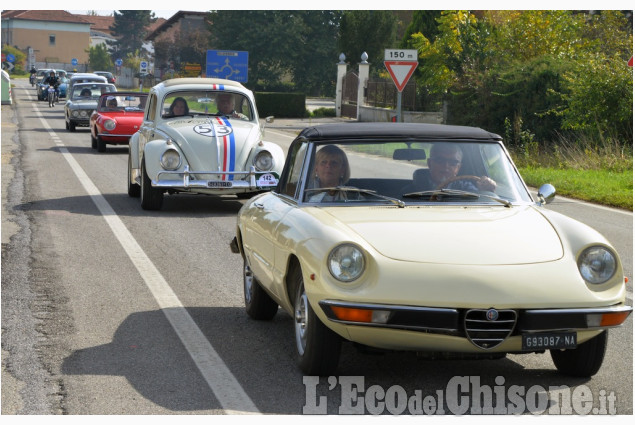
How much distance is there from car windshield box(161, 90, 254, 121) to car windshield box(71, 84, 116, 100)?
19.4m

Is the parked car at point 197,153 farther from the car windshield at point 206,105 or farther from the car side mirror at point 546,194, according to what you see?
the car side mirror at point 546,194

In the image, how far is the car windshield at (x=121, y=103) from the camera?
2700 centimetres

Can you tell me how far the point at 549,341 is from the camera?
→ 214 inches

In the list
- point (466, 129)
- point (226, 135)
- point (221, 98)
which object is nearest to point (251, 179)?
point (226, 135)

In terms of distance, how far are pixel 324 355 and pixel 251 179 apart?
8891 millimetres

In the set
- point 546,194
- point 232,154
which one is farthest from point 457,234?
point 232,154

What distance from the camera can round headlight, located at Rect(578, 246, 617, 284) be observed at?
5.67m

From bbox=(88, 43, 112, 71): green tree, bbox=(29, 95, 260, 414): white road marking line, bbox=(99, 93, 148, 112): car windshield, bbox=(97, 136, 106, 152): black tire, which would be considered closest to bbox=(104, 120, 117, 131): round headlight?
bbox=(97, 136, 106, 152): black tire

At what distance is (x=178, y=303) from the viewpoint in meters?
8.10

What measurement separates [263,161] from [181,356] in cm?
839

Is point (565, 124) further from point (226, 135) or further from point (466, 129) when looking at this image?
point (466, 129)

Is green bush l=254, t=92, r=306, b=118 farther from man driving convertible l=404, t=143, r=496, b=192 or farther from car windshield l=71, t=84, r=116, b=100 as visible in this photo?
man driving convertible l=404, t=143, r=496, b=192

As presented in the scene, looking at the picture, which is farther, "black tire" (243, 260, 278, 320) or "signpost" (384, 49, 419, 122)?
"signpost" (384, 49, 419, 122)

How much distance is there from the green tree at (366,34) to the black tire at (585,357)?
59606 mm
